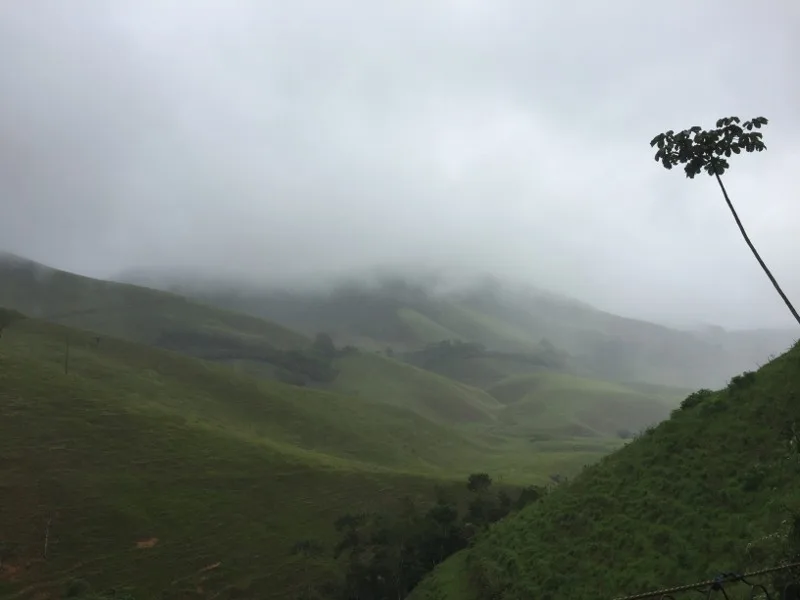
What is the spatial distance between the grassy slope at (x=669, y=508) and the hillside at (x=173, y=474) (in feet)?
166

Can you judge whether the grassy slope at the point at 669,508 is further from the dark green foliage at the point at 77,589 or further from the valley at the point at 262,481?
the dark green foliage at the point at 77,589

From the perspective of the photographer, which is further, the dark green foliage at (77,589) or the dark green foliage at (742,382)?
the dark green foliage at (77,589)

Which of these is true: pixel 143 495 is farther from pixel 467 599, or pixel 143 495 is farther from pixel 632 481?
pixel 632 481

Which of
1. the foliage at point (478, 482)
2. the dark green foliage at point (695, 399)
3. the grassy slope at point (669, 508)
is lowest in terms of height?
the foliage at point (478, 482)

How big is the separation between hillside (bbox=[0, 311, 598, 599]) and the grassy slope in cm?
5051

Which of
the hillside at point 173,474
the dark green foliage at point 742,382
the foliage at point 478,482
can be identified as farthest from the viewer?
the foliage at point 478,482

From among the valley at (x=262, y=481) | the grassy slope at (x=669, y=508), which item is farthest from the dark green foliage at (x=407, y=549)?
the grassy slope at (x=669, y=508)

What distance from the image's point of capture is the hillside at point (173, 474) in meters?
82.6

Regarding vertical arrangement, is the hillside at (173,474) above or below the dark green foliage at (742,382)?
below

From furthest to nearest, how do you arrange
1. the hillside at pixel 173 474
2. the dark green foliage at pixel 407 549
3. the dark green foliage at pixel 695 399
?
the hillside at pixel 173 474, the dark green foliage at pixel 407 549, the dark green foliage at pixel 695 399

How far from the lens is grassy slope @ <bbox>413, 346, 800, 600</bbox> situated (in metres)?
27.0

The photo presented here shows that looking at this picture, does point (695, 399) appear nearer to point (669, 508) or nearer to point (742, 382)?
point (742, 382)

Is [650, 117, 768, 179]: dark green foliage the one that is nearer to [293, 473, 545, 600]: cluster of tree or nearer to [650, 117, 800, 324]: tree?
[650, 117, 800, 324]: tree

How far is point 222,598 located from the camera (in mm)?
76688
